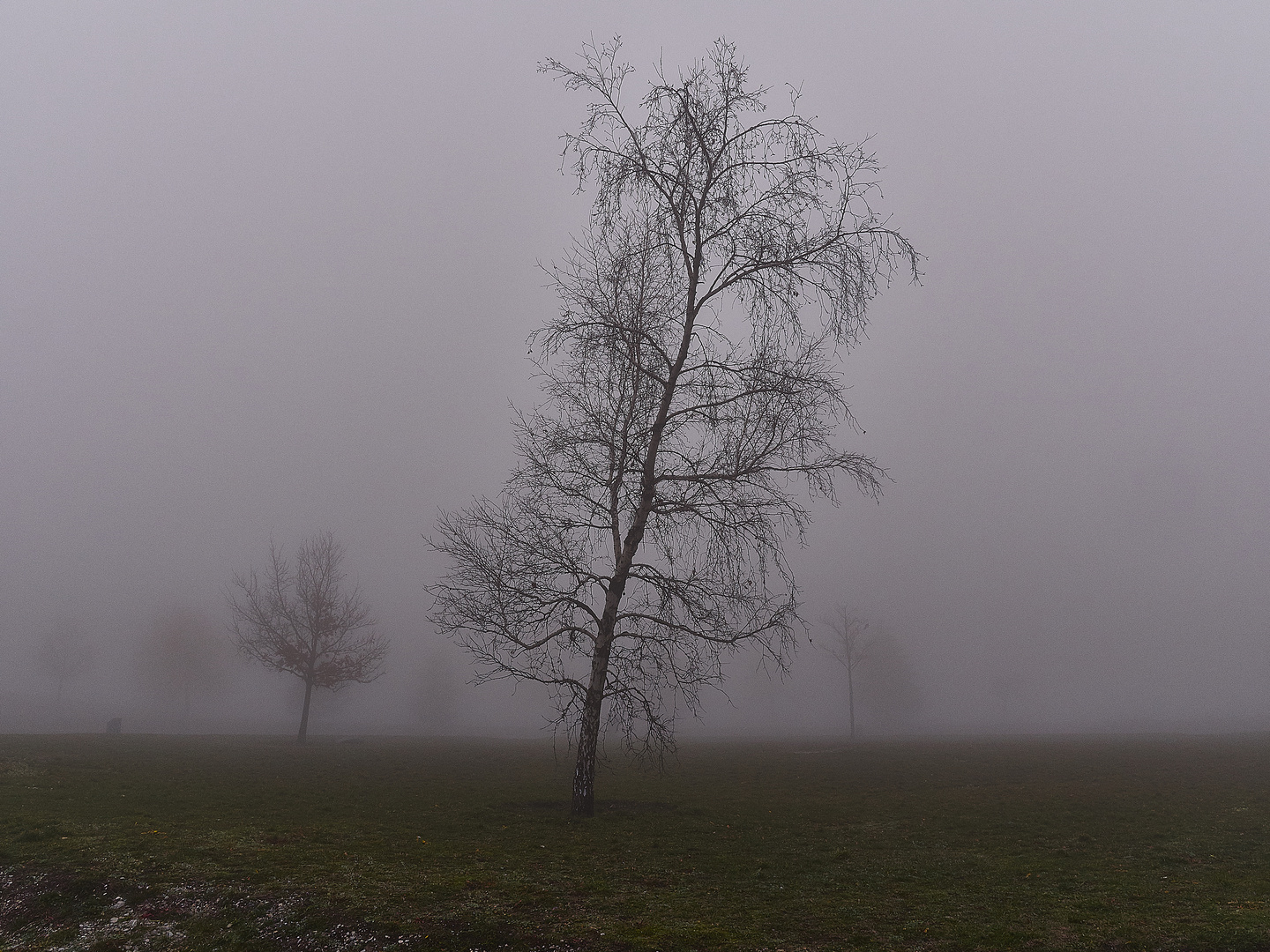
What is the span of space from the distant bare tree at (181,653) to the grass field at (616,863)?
56812mm

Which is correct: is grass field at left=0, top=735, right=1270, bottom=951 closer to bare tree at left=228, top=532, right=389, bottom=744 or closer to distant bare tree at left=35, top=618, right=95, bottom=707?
bare tree at left=228, top=532, right=389, bottom=744

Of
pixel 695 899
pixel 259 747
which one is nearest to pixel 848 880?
pixel 695 899

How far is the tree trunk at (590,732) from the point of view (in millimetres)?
17266

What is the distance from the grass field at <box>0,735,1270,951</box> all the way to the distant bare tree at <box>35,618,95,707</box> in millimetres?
72974

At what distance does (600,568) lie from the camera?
2022 cm

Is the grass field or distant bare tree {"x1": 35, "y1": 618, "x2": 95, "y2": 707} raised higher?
distant bare tree {"x1": 35, "y1": 618, "x2": 95, "y2": 707}

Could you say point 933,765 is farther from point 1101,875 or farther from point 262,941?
point 262,941

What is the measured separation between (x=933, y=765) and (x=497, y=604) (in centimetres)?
2600

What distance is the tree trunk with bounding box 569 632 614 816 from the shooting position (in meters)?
17.3

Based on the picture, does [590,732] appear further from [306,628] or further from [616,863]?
[306,628]

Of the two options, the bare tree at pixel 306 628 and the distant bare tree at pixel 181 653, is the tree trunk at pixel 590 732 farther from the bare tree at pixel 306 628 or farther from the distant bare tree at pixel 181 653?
the distant bare tree at pixel 181 653

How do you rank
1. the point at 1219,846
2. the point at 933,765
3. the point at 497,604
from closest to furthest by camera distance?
1. the point at 1219,846
2. the point at 497,604
3. the point at 933,765

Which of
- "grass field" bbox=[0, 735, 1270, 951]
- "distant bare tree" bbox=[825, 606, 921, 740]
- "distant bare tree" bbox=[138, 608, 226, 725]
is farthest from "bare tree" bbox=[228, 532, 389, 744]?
"distant bare tree" bbox=[825, 606, 921, 740]

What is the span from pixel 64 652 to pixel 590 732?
3706 inches
